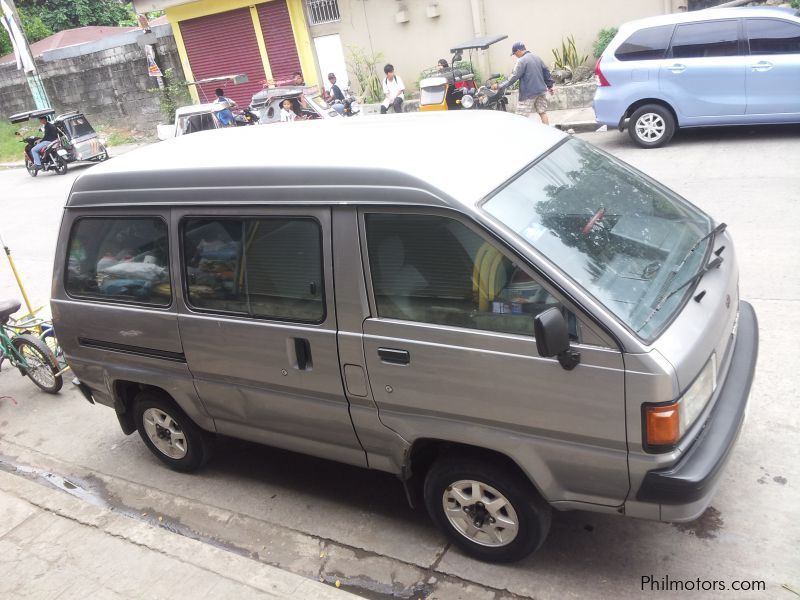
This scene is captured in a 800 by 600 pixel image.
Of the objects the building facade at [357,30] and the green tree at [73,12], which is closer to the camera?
the building facade at [357,30]

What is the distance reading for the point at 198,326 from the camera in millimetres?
4148

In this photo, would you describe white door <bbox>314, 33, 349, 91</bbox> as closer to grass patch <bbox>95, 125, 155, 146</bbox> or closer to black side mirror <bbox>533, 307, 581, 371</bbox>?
grass patch <bbox>95, 125, 155, 146</bbox>

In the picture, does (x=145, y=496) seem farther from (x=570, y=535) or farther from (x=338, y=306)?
(x=570, y=535)

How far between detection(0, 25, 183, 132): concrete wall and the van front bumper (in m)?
23.3

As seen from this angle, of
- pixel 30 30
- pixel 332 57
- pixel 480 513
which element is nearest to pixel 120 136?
pixel 332 57

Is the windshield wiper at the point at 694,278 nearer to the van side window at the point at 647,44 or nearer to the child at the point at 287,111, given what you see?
the van side window at the point at 647,44

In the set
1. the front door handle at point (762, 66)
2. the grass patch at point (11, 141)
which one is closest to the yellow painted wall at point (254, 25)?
the grass patch at point (11, 141)

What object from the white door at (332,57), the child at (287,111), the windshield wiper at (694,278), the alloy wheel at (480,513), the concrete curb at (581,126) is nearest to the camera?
the windshield wiper at (694,278)

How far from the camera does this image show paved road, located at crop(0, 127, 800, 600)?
3570 millimetres

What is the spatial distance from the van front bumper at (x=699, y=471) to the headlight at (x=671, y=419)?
10 centimetres

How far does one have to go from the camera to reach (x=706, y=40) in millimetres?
10320

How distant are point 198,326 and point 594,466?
2.21 m

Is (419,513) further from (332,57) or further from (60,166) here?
(332,57)

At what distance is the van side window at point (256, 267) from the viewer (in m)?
3.71
